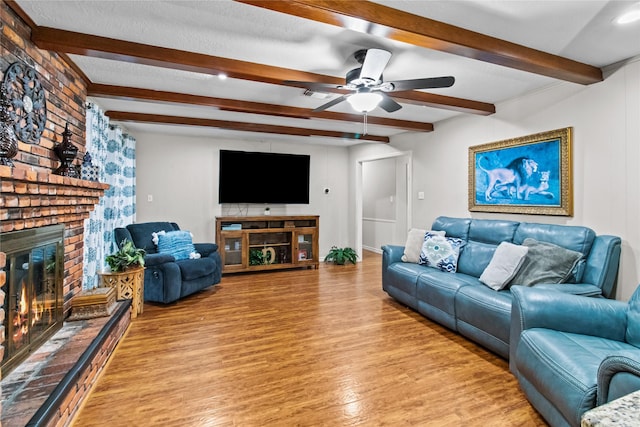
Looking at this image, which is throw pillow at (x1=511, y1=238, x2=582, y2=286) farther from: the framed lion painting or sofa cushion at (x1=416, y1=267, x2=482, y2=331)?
the framed lion painting

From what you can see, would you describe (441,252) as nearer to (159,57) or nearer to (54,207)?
(159,57)

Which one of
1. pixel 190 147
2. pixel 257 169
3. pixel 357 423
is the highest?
pixel 190 147

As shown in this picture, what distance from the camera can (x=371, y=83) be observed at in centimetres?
252

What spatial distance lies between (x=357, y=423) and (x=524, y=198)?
2.85m

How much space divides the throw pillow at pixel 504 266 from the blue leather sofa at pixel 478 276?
7 centimetres

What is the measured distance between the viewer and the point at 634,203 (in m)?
2.58

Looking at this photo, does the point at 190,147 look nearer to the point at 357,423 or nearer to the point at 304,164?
the point at 304,164

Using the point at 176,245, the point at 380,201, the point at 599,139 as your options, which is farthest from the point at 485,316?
the point at 380,201

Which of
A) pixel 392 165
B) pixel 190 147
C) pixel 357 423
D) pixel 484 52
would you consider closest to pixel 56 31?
pixel 484 52

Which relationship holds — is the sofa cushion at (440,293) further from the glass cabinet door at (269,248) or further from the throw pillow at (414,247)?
the glass cabinet door at (269,248)

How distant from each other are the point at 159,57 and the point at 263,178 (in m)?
3.35

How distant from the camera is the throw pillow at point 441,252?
3535 millimetres

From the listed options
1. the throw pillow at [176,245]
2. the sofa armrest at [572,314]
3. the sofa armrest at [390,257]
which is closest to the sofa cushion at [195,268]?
the throw pillow at [176,245]

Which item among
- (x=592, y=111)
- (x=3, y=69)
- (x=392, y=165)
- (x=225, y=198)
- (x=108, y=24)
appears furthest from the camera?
(x=392, y=165)
